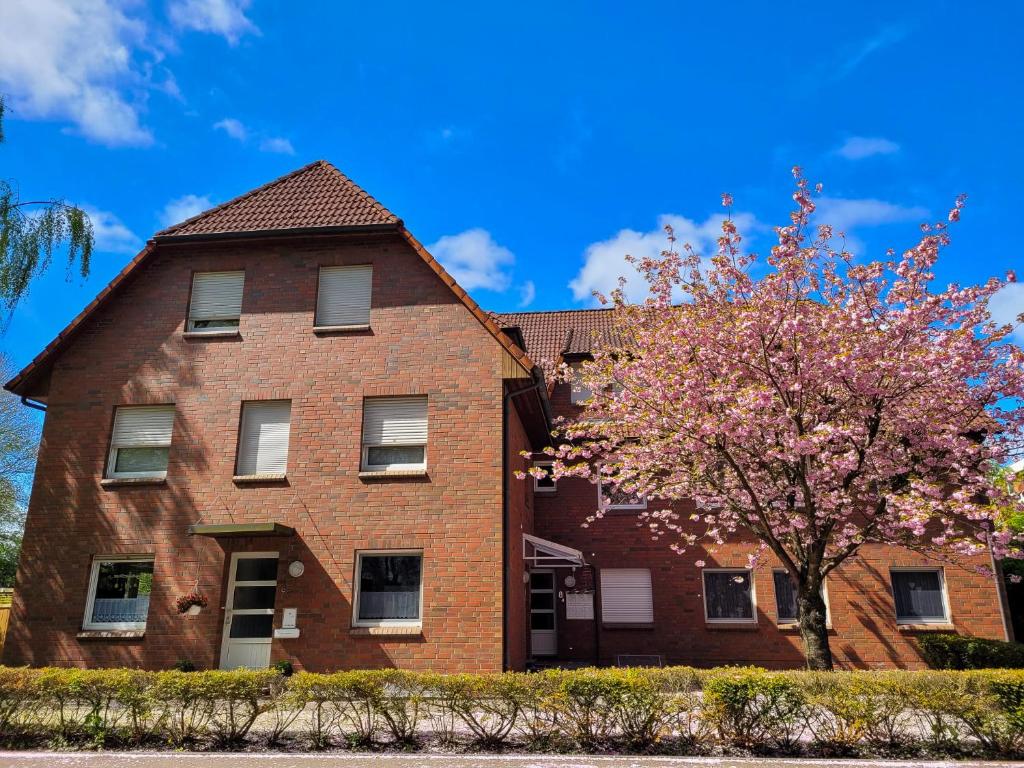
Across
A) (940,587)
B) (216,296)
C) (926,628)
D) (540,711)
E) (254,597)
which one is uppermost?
(216,296)

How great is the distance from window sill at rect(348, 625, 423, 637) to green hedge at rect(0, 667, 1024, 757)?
3489 millimetres

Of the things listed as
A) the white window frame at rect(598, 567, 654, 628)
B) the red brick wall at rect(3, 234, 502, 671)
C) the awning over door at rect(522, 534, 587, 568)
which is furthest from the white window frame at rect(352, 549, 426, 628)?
the white window frame at rect(598, 567, 654, 628)

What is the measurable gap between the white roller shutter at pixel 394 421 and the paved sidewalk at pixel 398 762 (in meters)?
6.43

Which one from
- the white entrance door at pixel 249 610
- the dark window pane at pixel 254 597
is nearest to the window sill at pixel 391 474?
the white entrance door at pixel 249 610

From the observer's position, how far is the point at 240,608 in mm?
13430

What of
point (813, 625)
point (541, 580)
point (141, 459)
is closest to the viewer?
point (813, 625)

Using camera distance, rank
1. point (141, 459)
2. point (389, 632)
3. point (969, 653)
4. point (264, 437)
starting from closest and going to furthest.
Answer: point (389, 632), point (264, 437), point (141, 459), point (969, 653)

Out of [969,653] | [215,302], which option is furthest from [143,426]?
[969,653]

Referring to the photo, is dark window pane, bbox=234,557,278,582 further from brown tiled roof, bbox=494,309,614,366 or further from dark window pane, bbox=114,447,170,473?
brown tiled roof, bbox=494,309,614,366

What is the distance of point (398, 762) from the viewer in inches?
308

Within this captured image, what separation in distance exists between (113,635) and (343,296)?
24.1ft

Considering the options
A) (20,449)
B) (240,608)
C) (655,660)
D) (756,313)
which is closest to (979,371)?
(756,313)

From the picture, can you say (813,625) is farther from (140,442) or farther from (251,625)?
(140,442)

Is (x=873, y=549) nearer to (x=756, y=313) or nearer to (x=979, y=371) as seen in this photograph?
(x=979, y=371)
